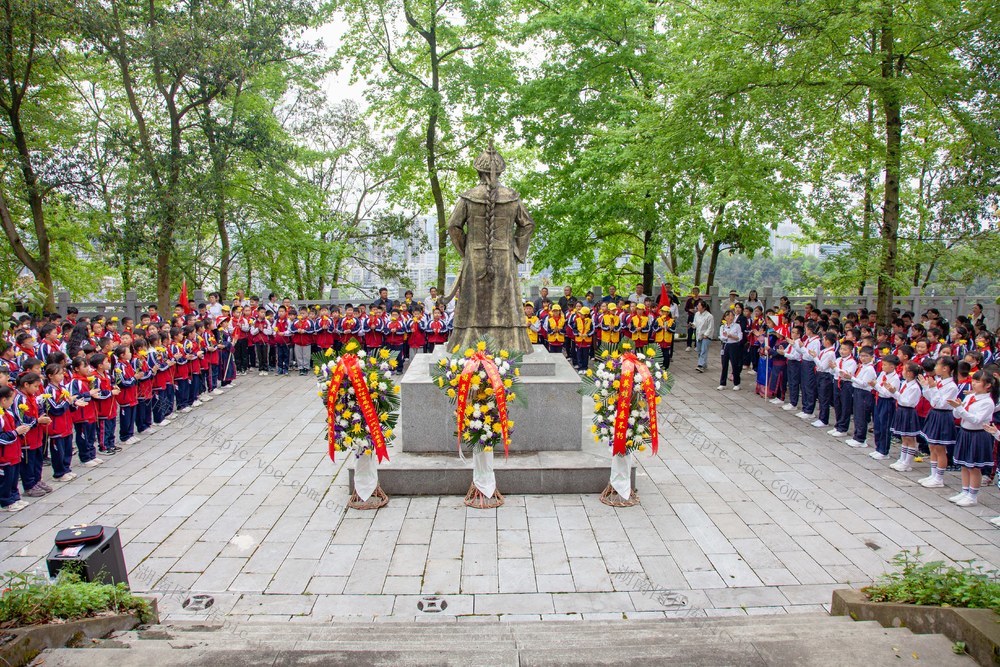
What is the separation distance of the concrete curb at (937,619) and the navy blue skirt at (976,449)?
376cm

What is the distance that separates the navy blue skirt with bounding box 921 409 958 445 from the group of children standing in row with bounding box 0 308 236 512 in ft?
32.8

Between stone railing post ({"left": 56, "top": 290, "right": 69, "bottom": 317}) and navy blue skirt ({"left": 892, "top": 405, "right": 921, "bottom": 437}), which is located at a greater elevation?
stone railing post ({"left": 56, "top": 290, "right": 69, "bottom": 317})

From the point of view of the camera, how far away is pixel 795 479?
339 inches

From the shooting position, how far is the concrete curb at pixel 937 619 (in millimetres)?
3756

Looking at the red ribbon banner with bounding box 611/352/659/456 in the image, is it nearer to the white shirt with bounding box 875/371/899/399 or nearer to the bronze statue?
the bronze statue

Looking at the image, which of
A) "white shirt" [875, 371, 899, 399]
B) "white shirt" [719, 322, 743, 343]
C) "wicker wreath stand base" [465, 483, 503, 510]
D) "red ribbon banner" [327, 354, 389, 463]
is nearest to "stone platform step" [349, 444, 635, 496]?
"wicker wreath stand base" [465, 483, 503, 510]

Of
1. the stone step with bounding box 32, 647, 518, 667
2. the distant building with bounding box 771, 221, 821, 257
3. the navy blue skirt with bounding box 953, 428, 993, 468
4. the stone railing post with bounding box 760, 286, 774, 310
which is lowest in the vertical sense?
the stone step with bounding box 32, 647, 518, 667

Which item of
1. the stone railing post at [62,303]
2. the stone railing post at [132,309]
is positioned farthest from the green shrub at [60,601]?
the stone railing post at [62,303]

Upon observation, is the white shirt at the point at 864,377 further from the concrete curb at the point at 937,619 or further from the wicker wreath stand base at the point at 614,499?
the concrete curb at the point at 937,619

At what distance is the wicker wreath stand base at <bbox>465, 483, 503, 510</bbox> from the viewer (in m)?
7.52

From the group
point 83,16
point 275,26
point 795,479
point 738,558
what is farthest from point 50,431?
point 275,26

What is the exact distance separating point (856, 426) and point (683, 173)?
8.14 metres

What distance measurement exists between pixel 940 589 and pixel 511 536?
376 cm

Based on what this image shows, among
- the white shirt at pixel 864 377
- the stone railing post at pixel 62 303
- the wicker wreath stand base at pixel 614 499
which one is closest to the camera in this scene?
the wicker wreath stand base at pixel 614 499
